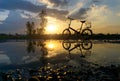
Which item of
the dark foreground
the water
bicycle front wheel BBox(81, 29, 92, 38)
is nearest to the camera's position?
the dark foreground

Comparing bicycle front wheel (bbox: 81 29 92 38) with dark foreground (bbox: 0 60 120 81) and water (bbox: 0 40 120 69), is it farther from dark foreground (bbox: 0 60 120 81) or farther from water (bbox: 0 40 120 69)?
dark foreground (bbox: 0 60 120 81)

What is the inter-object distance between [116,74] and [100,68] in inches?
77.6

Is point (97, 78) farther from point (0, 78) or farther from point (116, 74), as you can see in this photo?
point (0, 78)

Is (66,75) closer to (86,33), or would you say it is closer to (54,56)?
(54,56)

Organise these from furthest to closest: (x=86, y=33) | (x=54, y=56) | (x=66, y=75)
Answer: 1. (x=86, y=33)
2. (x=54, y=56)
3. (x=66, y=75)

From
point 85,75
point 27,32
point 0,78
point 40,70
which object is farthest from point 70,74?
point 27,32

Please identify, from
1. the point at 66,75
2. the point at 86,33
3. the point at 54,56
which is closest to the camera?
the point at 66,75

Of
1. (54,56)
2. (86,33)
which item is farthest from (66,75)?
(86,33)

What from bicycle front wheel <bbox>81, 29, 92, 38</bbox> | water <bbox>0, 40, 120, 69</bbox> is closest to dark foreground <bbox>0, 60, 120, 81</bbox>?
water <bbox>0, 40, 120, 69</bbox>

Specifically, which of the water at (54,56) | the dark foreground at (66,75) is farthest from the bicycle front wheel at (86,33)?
the dark foreground at (66,75)

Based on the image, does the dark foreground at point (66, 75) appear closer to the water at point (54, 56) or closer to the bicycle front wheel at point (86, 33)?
the water at point (54, 56)

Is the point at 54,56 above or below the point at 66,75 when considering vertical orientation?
above

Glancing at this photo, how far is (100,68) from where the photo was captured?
16297 millimetres

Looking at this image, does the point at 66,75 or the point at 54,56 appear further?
the point at 54,56
